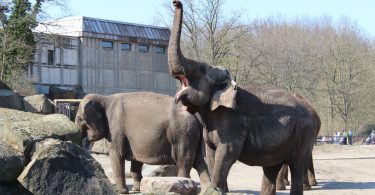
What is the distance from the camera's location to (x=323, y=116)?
6462 cm

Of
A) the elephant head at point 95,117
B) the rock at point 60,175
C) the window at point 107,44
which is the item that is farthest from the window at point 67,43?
the rock at point 60,175

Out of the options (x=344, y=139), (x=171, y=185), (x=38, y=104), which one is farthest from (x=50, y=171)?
(x=344, y=139)

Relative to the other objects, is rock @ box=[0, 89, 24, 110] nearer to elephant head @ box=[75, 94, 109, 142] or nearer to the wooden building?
elephant head @ box=[75, 94, 109, 142]

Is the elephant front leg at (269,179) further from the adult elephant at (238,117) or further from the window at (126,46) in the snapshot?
the window at (126,46)

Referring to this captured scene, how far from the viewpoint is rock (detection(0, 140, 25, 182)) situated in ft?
25.3

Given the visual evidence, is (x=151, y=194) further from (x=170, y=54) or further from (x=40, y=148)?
(x=170, y=54)

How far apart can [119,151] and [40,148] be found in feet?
18.4

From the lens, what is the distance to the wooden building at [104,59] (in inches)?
2201

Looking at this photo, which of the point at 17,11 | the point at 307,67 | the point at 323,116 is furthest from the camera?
the point at 323,116

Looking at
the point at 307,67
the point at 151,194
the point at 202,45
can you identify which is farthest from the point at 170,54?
the point at 307,67

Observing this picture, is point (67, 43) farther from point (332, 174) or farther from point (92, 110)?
point (92, 110)

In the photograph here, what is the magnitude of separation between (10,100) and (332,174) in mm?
10704

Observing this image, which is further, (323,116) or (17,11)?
(323,116)

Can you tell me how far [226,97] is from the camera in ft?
30.0
